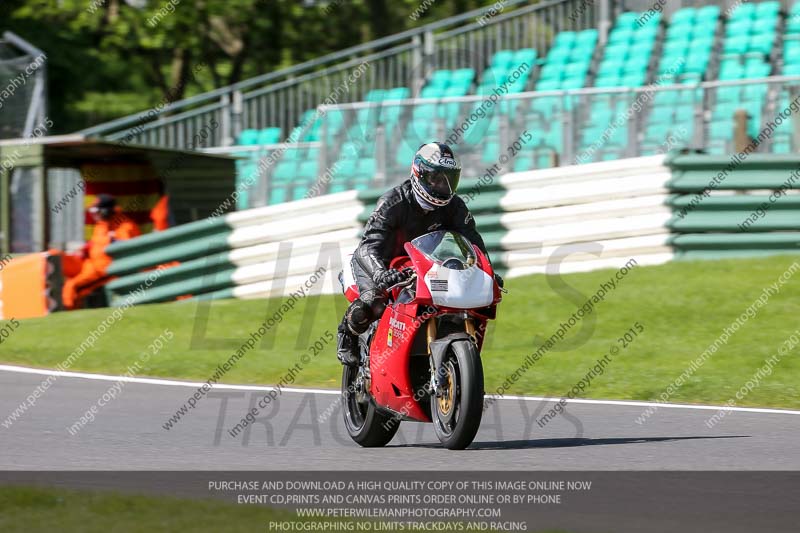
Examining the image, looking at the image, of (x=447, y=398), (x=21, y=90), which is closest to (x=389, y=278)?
(x=447, y=398)

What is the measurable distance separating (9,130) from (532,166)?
8205mm

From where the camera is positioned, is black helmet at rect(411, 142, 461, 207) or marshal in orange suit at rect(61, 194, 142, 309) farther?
marshal in orange suit at rect(61, 194, 142, 309)

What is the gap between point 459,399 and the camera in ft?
23.8

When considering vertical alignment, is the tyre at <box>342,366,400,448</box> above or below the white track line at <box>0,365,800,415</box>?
above

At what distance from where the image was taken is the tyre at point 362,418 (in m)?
7.98

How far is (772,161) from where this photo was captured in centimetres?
1373

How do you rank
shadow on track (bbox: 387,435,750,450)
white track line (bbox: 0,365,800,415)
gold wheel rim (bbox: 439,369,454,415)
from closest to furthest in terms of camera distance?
gold wheel rim (bbox: 439,369,454,415)
shadow on track (bbox: 387,435,750,450)
white track line (bbox: 0,365,800,415)

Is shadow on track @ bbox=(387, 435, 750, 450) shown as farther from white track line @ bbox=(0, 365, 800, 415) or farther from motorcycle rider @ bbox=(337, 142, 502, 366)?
white track line @ bbox=(0, 365, 800, 415)

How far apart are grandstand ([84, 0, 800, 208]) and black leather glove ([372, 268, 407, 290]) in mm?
7762

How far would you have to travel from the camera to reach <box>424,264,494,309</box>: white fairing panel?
729cm

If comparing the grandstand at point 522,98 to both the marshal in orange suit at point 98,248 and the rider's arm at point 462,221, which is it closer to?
the marshal in orange suit at point 98,248

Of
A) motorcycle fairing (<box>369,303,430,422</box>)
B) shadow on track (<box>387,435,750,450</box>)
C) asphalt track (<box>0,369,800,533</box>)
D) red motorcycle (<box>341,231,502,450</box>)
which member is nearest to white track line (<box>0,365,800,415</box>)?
asphalt track (<box>0,369,800,533</box>)

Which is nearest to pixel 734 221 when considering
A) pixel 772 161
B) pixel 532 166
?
pixel 772 161
